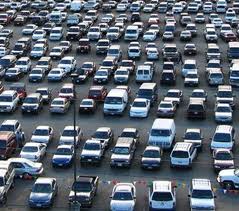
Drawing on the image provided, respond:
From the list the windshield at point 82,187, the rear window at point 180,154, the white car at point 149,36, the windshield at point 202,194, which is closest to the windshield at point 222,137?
the rear window at point 180,154

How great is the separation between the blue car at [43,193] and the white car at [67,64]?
84.8ft

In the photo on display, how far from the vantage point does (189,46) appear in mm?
69312

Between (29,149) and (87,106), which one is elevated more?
(29,149)

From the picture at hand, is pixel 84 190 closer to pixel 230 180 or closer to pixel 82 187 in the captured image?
pixel 82 187

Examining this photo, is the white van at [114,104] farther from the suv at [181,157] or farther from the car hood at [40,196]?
the car hood at [40,196]

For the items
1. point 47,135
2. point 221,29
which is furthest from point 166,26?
point 47,135

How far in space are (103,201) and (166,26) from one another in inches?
1717

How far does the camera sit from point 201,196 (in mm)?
35562

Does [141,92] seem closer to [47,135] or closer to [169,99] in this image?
[169,99]

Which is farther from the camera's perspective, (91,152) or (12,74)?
(12,74)

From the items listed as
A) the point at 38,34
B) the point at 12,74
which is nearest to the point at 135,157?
the point at 12,74

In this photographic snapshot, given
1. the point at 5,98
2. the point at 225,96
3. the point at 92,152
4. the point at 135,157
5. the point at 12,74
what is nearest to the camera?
the point at 92,152

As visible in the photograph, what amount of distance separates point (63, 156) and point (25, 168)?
2.67 meters

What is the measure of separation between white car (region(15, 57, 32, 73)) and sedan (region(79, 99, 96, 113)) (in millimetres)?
12132
